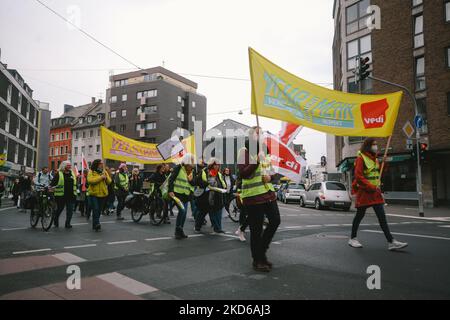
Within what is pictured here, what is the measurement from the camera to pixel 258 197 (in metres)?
4.84

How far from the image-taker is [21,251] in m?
6.19

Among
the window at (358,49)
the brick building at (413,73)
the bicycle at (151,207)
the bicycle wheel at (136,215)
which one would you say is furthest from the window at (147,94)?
the bicycle wheel at (136,215)

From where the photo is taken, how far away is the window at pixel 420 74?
81.1 ft

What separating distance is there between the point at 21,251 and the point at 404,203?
83.8ft

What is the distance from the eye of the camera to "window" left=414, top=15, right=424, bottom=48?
81.4ft

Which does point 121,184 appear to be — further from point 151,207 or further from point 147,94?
point 147,94

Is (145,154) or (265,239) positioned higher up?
(145,154)

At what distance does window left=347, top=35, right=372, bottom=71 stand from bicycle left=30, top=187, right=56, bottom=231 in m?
26.3

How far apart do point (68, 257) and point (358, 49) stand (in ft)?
96.0

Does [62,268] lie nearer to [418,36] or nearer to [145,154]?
[145,154]

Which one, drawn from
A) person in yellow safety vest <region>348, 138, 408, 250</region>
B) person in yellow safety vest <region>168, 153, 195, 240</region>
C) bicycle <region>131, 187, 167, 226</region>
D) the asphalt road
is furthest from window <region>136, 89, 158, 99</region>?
person in yellow safety vest <region>348, 138, 408, 250</region>
